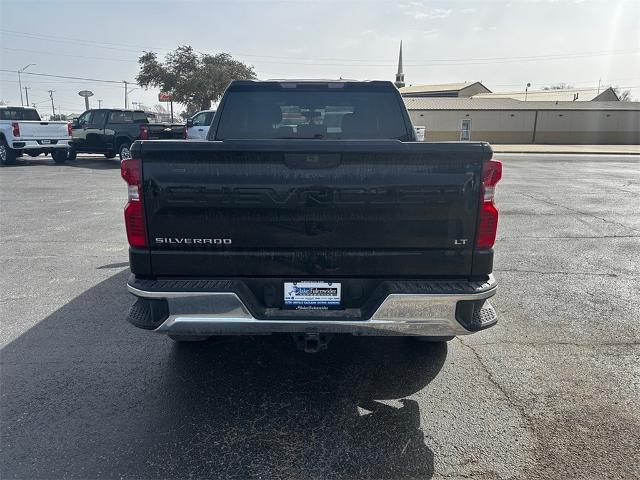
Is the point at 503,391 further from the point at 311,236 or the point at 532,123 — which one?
the point at 532,123

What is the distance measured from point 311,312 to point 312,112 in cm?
229

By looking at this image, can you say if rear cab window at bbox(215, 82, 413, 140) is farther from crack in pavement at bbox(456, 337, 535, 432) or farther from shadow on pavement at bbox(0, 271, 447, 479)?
crack in pavement at bbox(456, 337, 535, 432)

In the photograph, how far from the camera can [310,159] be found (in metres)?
2.75

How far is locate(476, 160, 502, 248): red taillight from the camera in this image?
2.76m

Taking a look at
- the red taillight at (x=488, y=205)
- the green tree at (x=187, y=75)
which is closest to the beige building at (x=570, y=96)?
the green tree at (x=187, y=75)

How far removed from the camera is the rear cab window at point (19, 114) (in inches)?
747

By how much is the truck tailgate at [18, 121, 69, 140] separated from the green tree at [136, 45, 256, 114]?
22.2 metres

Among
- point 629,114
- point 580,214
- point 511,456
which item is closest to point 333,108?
point 511,456

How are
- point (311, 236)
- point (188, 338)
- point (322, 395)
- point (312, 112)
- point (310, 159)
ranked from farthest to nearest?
1. point (312, 112)
2. point (188, 338)
3. point (322, 395)
4. point (311, 236)
5. point (310, 159)

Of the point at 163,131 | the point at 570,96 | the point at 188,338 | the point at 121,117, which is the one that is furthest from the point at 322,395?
the point at 570,96

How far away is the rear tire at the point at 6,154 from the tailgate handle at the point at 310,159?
2017 centimetres

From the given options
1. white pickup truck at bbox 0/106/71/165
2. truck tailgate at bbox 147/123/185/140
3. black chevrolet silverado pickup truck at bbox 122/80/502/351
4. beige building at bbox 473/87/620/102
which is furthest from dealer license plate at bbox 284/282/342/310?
beige building at bbox 473/87/620/102

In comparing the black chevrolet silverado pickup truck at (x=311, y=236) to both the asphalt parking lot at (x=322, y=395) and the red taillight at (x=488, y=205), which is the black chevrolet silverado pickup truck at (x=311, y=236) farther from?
the asphalt parking lot at (x=322, y=395)

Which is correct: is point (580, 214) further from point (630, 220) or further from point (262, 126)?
point (262, 126)
